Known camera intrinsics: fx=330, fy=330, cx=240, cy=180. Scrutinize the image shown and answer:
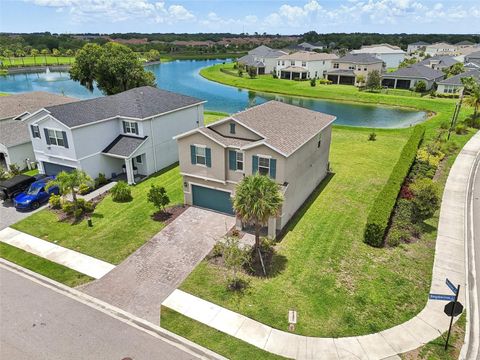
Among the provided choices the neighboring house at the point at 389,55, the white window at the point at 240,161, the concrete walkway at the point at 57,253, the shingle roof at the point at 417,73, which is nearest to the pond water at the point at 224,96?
the shingle roof at the point at 417,73

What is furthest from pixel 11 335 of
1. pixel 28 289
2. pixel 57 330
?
pixel 28 289

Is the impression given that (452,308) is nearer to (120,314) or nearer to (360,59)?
(120,314)

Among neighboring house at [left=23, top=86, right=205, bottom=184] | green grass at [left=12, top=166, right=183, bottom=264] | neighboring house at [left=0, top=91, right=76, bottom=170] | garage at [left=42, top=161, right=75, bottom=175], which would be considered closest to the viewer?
green grass at [left=12, top=166, right=183, bottom=264]

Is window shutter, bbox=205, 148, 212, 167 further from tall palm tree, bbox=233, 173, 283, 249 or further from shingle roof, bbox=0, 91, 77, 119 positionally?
shingle roof, bbox=0, 91, 77, 119

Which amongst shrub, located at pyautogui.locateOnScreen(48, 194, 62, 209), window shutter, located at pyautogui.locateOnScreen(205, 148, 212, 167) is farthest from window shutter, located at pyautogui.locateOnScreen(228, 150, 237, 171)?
shrub, located at pyautogui.locateOnScreen(48, 194, 62, 209)

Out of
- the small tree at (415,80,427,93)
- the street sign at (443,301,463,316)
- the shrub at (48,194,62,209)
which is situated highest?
the small tree at (415,80,427,93)

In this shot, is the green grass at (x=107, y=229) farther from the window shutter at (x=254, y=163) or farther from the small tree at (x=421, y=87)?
the small tree at (x=421, y=87)

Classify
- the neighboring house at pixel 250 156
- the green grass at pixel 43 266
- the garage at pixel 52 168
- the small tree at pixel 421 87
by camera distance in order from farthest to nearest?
the small tree at pixel 421 87, the garage at pixel 52 168, the neighboring house at pixel 250 156, the green grass at pixel 43 266
